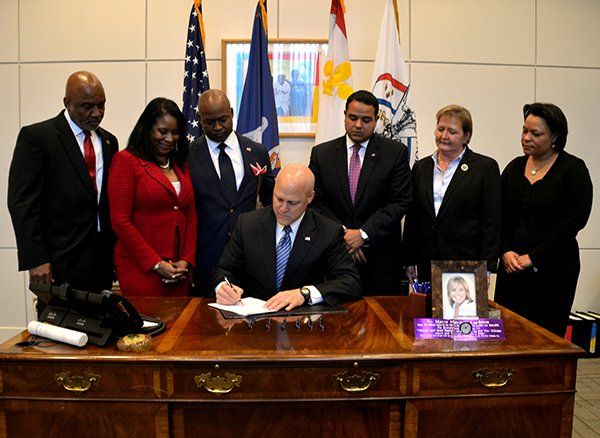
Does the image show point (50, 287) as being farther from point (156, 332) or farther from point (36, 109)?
point (36, 109)

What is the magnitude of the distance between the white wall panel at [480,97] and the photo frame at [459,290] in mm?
2519

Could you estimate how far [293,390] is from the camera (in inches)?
66.1

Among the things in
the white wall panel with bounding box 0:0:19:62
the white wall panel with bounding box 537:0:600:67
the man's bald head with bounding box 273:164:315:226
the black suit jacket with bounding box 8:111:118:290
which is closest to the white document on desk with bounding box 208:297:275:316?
the man's bald head with bounding box 273:164:315:226

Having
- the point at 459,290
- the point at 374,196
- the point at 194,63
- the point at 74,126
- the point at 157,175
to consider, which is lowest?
the point at 459,290

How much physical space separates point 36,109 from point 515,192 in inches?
142

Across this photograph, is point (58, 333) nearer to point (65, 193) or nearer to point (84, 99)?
point (65, 193)

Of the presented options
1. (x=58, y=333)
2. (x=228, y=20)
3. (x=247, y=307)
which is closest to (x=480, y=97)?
(x=228, y=20)

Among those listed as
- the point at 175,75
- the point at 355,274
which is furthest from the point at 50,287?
the point at 175,75

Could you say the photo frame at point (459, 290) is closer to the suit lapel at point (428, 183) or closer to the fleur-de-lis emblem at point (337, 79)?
the suit lapel at point (428, 183)

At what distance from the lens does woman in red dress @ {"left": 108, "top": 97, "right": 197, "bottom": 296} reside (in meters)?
2.51

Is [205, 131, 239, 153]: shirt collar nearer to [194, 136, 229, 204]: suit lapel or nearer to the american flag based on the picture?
[194, 136, 229, 204]: suit lapel

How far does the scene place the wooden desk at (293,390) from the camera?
5.42ft

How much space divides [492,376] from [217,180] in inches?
65.2

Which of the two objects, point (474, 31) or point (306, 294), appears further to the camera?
point (474, 31)
